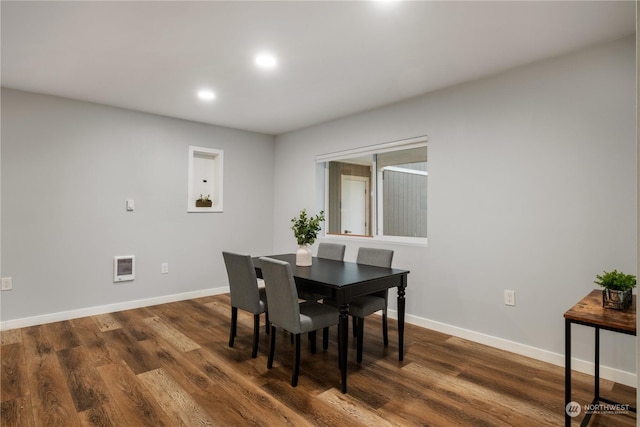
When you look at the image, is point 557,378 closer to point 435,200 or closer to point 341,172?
point 435,200

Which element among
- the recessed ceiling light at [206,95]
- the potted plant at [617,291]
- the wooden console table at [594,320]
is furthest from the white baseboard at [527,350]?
the recessed ceiling light at [206,95]

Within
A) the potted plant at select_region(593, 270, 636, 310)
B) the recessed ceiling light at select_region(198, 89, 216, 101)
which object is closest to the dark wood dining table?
the potted plant at select_region(593, 270, 636, 310)

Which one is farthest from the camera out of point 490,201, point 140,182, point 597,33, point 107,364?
point 140,182

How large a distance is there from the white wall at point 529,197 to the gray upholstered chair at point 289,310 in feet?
4.76

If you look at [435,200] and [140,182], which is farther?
[140,182]

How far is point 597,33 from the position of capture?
2.36 meters

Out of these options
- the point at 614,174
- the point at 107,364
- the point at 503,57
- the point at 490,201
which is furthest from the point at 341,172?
the point at 107,364

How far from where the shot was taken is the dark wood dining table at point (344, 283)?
7.52ft

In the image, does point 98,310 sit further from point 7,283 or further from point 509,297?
point 509,297

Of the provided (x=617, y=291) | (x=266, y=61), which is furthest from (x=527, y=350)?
(x=266, y=61)

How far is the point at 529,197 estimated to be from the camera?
2.85 meters

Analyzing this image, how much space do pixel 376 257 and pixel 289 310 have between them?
4.11 feet

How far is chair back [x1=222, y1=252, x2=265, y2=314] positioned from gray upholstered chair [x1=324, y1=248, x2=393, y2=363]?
622mm

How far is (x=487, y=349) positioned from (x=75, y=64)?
4268 millimetres
